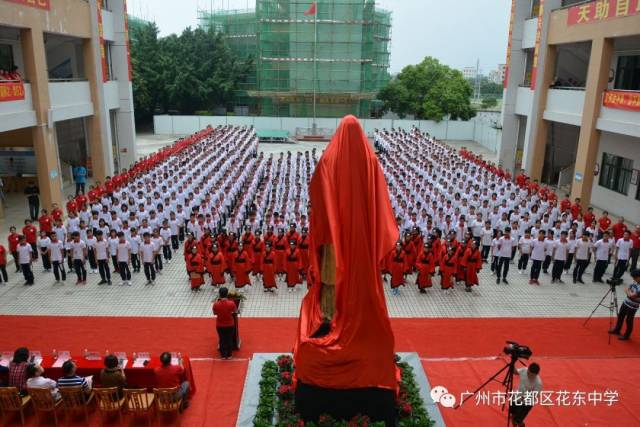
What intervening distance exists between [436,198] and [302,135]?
2394cm

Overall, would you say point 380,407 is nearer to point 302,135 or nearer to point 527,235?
point 527,235

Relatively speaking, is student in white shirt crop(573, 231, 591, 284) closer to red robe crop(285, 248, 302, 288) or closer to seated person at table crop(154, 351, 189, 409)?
red robe crop(285, 248, 302, 288)

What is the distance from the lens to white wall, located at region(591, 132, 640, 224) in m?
16.4

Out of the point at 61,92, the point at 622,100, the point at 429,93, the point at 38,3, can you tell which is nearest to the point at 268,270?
the point at 38,3

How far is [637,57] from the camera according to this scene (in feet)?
55.2

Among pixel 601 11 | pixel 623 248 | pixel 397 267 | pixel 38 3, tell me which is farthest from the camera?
pixel 601 11

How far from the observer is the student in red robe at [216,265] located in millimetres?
10250

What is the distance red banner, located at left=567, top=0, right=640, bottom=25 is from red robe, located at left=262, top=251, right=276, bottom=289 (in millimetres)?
12118

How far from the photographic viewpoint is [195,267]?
1038 cm

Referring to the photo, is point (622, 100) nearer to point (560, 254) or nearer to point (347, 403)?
point (560, 254)

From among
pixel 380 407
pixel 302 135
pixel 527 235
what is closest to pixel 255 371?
pixel 380 407

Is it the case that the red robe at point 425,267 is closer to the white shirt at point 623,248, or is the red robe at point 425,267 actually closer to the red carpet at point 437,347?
the red carpet at point 437,347

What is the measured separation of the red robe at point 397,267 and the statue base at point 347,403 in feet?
15.9

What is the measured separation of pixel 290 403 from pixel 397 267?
15.6 ft
